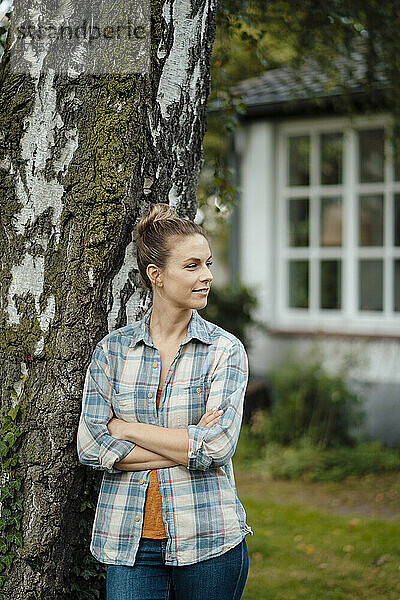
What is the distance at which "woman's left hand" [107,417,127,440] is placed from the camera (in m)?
2.42

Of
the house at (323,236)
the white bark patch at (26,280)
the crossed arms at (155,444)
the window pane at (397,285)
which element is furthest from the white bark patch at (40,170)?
the window pane at (397,285)

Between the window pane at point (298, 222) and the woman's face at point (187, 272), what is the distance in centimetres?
614

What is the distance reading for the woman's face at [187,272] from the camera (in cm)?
246

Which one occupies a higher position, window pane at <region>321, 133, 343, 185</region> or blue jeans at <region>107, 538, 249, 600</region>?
window pane at <region>321, 133, 343, 185</region>

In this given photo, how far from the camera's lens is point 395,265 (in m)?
7.97

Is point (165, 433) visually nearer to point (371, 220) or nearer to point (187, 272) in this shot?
point (187, 272)

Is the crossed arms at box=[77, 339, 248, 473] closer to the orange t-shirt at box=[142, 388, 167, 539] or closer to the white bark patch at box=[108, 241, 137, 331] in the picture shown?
the orange t-shirt at box=[142, 388, 167, 539]

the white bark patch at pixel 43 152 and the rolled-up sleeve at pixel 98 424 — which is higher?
the white bark patch at pixel 43 152

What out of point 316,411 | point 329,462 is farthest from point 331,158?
point 329,462

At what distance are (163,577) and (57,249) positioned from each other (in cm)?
Result: 115

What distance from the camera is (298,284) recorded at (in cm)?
855

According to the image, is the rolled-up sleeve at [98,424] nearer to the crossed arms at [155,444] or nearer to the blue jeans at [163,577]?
the crossed arms at [155,444]

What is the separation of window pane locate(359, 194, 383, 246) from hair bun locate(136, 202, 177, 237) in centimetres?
576

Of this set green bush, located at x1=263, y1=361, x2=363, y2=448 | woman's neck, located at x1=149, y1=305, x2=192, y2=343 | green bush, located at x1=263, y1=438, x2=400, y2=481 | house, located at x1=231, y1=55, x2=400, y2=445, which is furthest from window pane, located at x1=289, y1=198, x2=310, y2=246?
woman's neck, located at x1=149, y1=305, x2=192, y2=343
